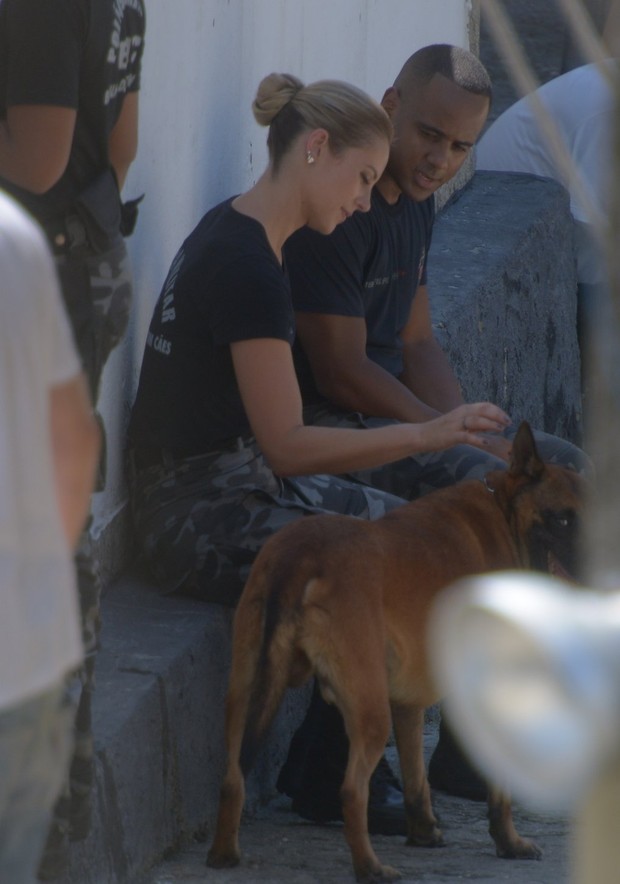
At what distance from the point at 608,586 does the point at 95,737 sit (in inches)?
80.6

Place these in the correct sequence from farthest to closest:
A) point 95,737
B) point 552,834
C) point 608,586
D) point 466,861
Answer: point 552,834 → point 466,861 → point 95,737 → point 608,586

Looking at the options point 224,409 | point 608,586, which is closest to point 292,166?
point 224,409

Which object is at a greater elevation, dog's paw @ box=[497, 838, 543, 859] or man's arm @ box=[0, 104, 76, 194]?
man's arm @ box=[0, 104, 76, 194]

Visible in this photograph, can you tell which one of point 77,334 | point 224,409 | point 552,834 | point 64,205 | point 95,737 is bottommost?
point 552,834

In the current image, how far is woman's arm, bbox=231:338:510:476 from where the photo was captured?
354cm

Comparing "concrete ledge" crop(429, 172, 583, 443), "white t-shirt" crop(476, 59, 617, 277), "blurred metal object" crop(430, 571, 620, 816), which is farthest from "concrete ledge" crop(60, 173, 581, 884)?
"white t-shirt" crop(476, 59, 617, 277)

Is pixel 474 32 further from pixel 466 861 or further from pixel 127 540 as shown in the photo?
pixel 466 861

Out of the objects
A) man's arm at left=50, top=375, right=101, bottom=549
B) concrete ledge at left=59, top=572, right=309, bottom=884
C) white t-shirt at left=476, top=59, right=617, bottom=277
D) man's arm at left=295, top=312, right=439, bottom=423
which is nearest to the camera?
man's arm at left=50, top=375, right=101, bottom=549

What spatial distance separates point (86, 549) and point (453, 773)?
1.90 m

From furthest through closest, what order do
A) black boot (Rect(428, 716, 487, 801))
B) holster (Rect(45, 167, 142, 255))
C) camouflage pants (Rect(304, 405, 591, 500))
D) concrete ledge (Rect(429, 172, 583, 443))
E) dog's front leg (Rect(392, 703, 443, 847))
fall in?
concrete ledge (Rect(429, 172, 583, 443)) < camouflage pants (Rect(304, 405, 591, 500)) < black boot (Rect(428, 716, 487, 801)) < dog's front leg (Rect(392, 703, 443, 847)) < holster (Rect(45, 167, 142, 255))

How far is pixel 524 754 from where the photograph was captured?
108 cm

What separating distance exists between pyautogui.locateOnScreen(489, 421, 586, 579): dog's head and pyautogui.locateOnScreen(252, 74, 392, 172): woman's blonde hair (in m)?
0.83

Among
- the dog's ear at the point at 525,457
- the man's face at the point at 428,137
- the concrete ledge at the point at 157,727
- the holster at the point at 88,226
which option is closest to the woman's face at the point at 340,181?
the dog's ear at the point at 525,457

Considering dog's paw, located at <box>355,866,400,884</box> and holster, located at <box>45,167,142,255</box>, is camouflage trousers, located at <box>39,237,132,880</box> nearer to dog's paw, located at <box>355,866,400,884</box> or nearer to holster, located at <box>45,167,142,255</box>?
holster, located at <box>45,167,142,255</box>
